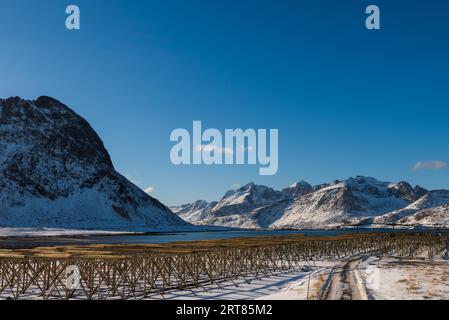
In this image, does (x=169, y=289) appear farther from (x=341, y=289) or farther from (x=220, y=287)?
(x=341, y=289)

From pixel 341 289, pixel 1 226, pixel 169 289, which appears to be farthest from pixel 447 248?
pixel 1 226

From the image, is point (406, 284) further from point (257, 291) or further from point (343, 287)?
point (257, 291)

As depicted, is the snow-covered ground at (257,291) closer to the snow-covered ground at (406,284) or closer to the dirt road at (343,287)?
the dirt road at (343,287)

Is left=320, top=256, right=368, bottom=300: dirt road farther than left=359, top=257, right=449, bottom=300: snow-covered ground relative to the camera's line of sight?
No

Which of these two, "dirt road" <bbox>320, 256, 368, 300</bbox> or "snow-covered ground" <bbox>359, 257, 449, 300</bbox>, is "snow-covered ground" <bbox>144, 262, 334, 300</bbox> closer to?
"dirt road" <bbox>320, 256, 368, 300</bbox>

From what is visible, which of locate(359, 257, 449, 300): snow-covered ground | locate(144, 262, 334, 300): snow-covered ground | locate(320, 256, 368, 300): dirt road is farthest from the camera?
locate(144, 262, 334, 300): snow-covered ground

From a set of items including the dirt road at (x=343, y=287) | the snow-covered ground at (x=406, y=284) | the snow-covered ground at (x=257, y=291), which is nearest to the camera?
the dirt road at (x=343, y=287)

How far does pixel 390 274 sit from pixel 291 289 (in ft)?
51.9

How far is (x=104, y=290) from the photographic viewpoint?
35375mm

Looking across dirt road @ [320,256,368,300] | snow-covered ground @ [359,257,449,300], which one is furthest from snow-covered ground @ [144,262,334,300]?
snow-covered ground @ [359,257,449,300]

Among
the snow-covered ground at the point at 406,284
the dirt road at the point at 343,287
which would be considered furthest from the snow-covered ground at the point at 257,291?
the snow-covered ground at the point at 406,284
